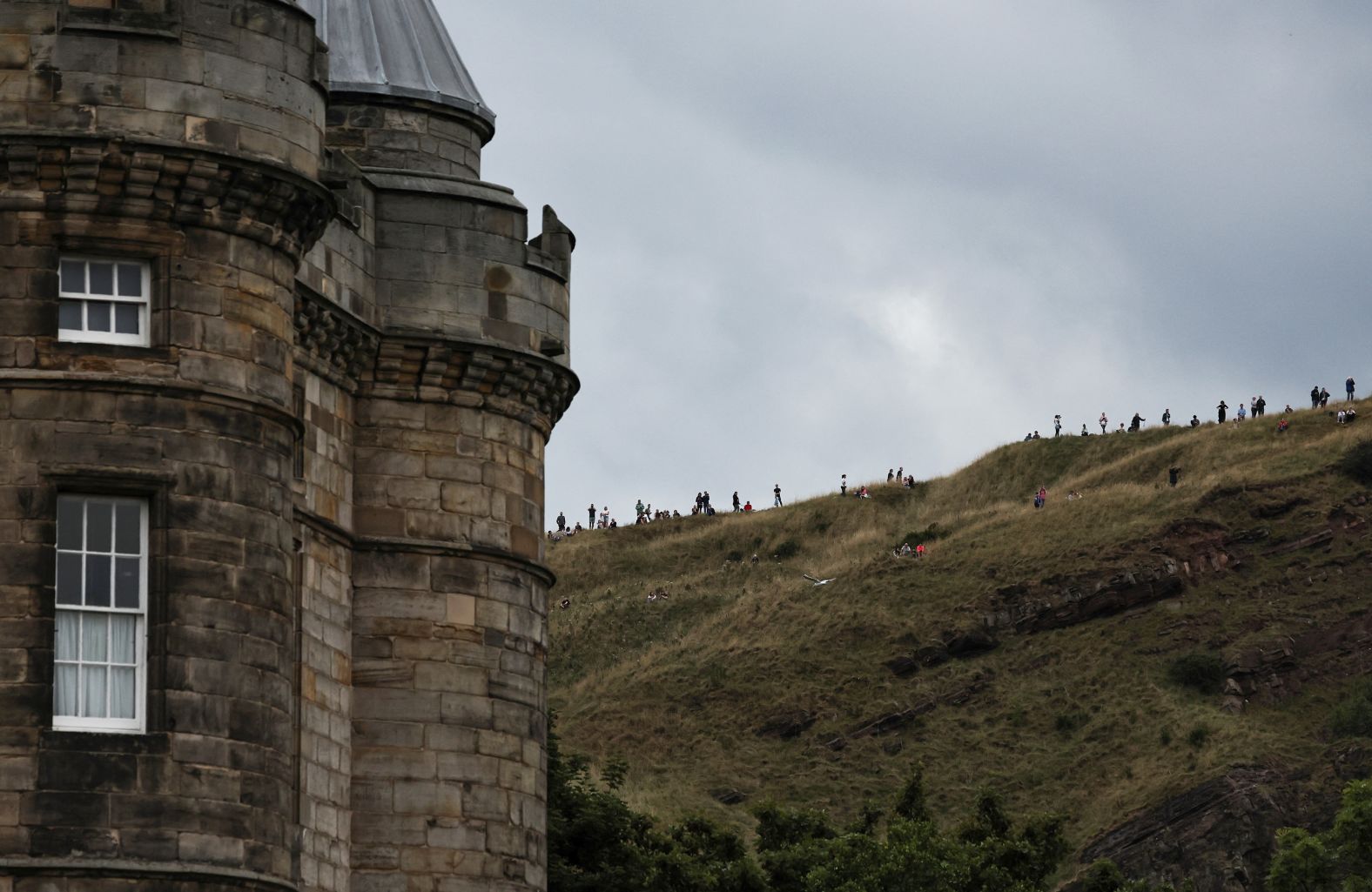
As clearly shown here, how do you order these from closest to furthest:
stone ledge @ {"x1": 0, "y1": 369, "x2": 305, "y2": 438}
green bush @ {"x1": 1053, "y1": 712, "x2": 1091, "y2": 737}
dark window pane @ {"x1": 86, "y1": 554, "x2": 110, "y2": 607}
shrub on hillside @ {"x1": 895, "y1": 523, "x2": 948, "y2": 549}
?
dark window pane @ {"x1": 86, "y1": 554, "x2": 110, "y2": 607}
stone ledge @ {"x1": 0, "y1": 369, "x2": 305, "y2": 438}
green bush @ {"x1": 1053, "y1": 712, "x2": 1091, "y2": 737}
shrub on hillside @ {"x1": 895, "y1": 523, "x2": 948, "y2": 549}

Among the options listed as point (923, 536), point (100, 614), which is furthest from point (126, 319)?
point (923, 536)

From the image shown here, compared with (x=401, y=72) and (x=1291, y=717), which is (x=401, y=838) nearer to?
(x=401, y=72)

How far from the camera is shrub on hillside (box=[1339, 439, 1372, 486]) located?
402 ft

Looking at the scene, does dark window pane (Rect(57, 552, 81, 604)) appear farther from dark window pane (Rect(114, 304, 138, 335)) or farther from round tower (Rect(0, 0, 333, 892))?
dark window pane (Rect(114, 304, 138, 335))

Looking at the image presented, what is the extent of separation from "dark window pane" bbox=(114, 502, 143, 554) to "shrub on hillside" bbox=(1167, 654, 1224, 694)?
9103 cm

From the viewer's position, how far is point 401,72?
97.9 feet

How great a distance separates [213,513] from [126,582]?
0.90 metres

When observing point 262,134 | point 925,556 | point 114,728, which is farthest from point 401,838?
point 925,556

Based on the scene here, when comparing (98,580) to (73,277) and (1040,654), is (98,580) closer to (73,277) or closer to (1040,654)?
(73,277)

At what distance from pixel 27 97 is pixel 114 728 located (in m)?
5.28

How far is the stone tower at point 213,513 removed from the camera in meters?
21.4

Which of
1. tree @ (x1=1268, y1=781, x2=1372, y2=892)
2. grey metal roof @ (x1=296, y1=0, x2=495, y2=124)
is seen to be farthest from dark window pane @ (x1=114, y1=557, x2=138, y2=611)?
tree @ (x1=1268, y1=781, x2=1372, y2=892)

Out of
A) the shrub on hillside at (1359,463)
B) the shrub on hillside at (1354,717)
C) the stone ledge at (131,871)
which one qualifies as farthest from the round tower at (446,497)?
the shrub on hillside at (1359,463)

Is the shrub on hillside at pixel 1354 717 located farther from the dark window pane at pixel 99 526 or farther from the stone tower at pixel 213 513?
the dark window pane at pixel 99 526
